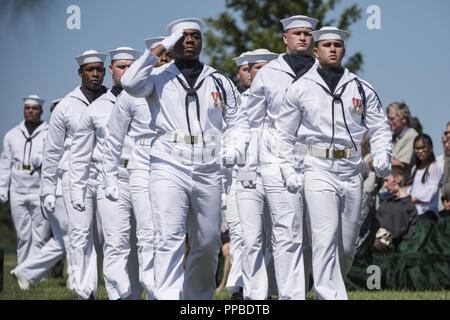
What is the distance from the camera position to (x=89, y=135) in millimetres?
16688

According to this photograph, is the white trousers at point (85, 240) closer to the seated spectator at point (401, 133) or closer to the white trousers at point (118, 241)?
the white trousers at point (118, 241)

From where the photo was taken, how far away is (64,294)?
62.7 feet

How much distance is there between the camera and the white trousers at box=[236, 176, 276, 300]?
51.5 feet

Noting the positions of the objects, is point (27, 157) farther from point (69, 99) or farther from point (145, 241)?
point (145, 241)

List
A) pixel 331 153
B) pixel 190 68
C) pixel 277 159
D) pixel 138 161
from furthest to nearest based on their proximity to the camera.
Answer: pixel 138 161 < pixel 277 159 < pixel 331 153 < pixel 190 68

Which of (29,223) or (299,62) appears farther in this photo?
(29,223)

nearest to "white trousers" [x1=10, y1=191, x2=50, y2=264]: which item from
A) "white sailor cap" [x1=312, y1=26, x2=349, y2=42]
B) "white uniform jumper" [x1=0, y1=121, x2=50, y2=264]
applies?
"white uniform jumper" [x1=0, y1=121, x2=50, y2=264]

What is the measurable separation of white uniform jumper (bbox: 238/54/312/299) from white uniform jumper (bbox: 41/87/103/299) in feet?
7.82

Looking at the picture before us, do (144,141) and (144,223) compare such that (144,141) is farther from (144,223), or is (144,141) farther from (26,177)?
(26,177)

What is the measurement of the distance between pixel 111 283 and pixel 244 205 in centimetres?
165

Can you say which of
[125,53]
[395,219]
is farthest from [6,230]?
[125,53]

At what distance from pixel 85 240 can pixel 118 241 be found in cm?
152

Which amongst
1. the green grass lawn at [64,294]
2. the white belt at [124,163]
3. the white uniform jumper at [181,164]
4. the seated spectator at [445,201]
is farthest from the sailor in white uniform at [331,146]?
the seated spectator at [445,201]
